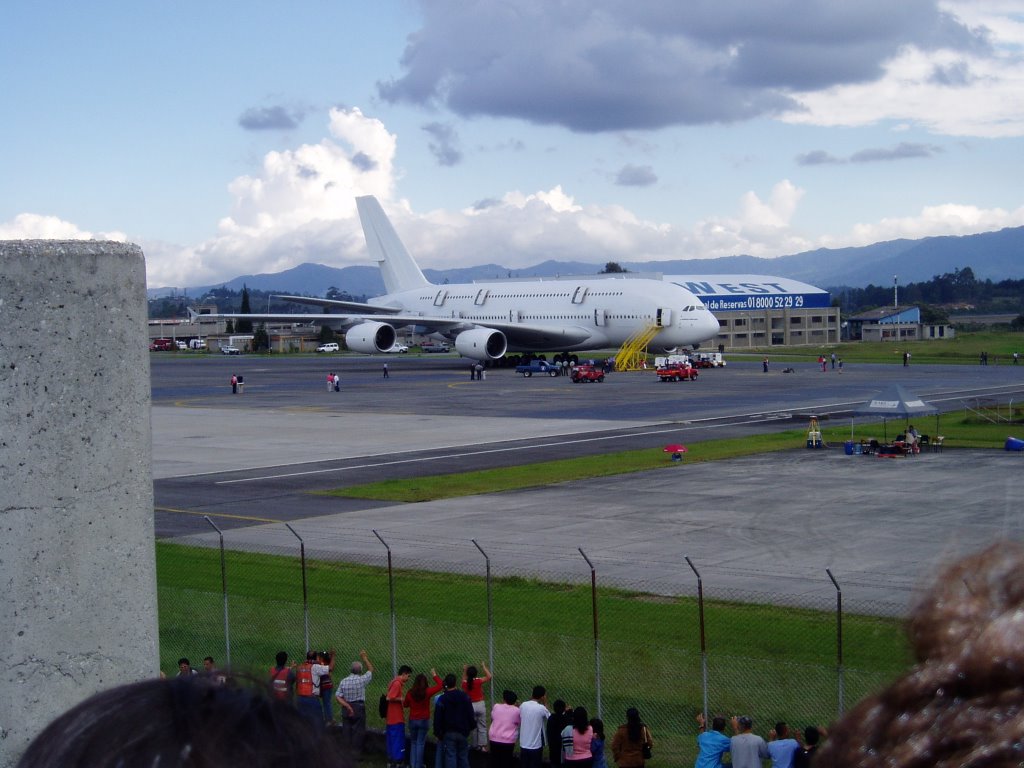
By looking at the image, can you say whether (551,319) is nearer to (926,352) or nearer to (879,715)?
Answer: (926,352)

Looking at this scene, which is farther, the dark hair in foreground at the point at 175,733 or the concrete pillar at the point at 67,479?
the concrete pillar at the point at 67,479

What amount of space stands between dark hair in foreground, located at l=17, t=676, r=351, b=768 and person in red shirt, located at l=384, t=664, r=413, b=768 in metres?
10.3

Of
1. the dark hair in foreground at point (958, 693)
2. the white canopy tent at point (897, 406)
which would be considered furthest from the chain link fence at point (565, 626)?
the white canopy tent at point (897, 406)

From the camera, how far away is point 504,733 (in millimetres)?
11055

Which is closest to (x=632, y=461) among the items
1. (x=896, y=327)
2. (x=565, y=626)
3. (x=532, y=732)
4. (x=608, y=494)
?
(x=608, y=494)

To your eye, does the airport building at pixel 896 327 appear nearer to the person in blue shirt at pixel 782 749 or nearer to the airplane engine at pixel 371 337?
the airplane engine at pixel 371 337

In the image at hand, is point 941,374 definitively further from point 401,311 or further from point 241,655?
point 241,655

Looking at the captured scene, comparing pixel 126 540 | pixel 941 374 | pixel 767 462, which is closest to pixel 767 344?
pixel 941 374

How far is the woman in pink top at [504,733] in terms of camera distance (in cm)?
1105

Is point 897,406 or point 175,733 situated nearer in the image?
point 175,733

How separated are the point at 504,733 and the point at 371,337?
6594 centimetres

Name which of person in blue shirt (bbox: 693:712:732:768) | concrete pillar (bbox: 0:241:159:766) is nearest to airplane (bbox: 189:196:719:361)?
person in blue shirt (bbox: 693:712:732:768)

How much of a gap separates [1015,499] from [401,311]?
242 ft

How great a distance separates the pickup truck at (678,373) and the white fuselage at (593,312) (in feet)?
25.9
